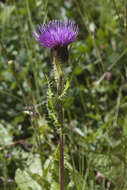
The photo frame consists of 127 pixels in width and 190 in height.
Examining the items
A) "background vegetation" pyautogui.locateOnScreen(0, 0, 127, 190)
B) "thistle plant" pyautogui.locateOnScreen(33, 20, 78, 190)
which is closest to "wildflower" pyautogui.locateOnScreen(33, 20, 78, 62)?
"thistle plant" pyautogui.locateOnScreen(33, 20, 78, 190)

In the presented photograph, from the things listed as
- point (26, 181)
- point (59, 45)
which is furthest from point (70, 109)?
point (59, 45)

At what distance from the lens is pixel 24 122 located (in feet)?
6.31

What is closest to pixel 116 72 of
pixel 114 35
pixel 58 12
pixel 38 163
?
pixel 114 35

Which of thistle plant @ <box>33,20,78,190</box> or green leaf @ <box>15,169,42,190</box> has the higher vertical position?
thistle plant @ <box>33,20,78,190</box>

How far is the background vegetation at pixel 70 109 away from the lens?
1.33 metres

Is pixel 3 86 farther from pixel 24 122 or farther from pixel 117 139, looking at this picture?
pixel 117 139

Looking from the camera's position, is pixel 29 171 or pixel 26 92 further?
pixel 26 92

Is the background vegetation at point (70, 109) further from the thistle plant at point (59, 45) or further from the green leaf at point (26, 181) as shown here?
the thistle plant at point (59, 45)

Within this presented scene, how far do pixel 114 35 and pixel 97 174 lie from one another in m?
1.31

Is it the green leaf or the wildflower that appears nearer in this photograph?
the wildflower

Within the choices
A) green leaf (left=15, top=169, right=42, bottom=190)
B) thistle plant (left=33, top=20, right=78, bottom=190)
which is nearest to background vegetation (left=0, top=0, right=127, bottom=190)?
green leaf (left=15, top=169, right=42, bottom=190)

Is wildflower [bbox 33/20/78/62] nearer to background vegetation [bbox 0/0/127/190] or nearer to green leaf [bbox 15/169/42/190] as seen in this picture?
background vegetation [bbox 0/0/127/190]

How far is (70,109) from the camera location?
1950 millimetres

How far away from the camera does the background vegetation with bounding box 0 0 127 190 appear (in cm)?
133
